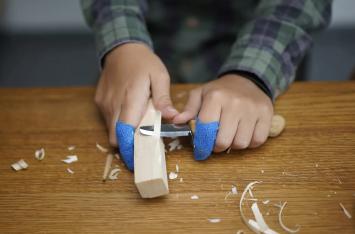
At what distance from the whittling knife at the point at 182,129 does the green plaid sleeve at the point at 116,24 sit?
198 mm

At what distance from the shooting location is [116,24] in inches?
30.4

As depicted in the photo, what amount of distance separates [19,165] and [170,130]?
9.3 inches

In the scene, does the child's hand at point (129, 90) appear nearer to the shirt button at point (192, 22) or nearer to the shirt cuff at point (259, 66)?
the shirt cuff at point (259, 66)

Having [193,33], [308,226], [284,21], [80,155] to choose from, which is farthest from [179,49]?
[308,226]

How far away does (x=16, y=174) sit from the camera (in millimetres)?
635


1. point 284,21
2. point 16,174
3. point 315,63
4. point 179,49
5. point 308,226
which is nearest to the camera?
point 308,226

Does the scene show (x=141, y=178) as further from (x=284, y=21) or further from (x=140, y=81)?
(x=284, y=21)

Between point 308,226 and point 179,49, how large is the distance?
55 centimetres

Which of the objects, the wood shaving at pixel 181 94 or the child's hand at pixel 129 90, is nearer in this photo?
the child's hand at pixel 129 90

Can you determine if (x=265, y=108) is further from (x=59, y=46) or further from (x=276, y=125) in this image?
(x=59, y=46)

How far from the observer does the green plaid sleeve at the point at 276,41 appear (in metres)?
0.72

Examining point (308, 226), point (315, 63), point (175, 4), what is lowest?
point (315, 63)

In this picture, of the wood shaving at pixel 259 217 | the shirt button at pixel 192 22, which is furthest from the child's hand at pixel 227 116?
the shirt button at pixel 192 22

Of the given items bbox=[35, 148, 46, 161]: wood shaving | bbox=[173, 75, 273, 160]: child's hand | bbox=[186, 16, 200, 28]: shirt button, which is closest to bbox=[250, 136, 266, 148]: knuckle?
bbox=[173, 75, 273, 160]: child's hand
